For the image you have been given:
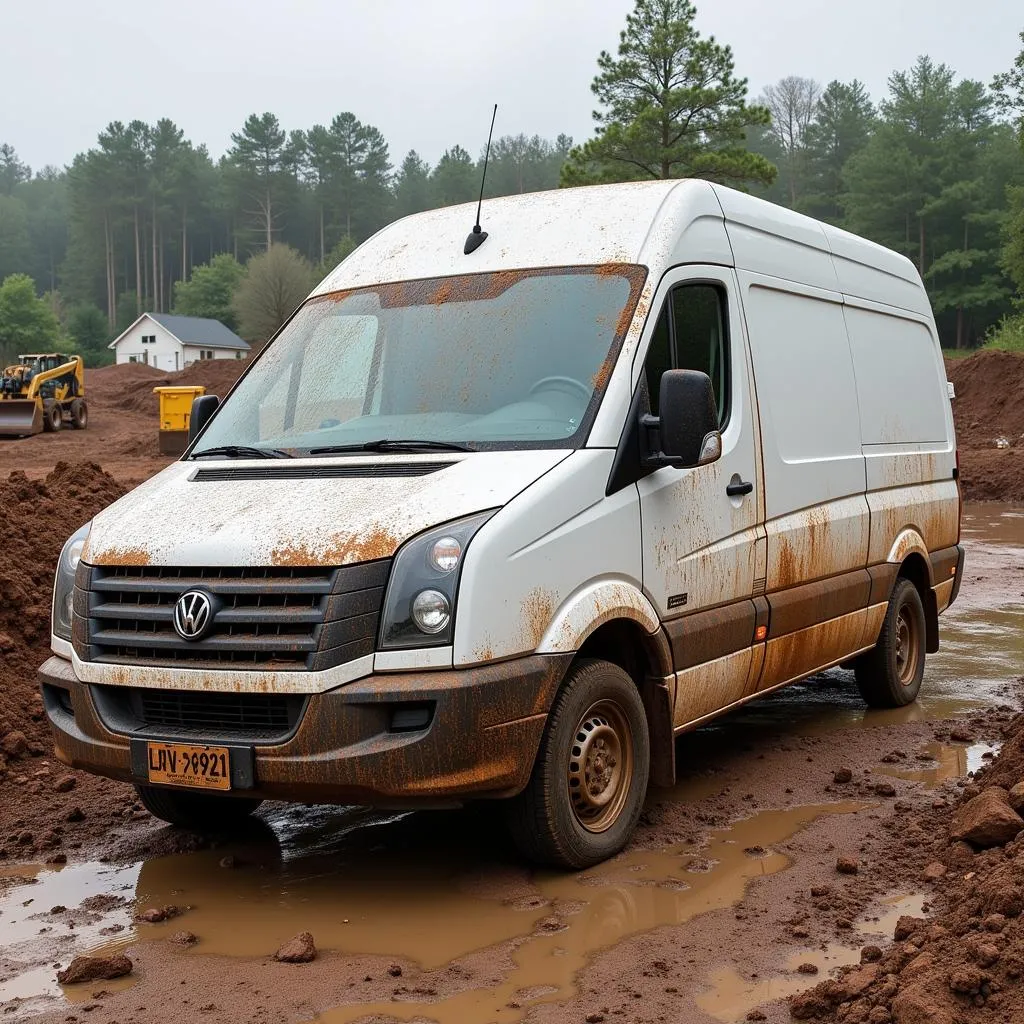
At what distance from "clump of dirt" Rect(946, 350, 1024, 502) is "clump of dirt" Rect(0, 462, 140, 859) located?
19619mm

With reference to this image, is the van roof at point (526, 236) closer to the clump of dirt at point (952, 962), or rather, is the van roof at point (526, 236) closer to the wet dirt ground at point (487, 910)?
the wet dirt ground at point (487, 910)

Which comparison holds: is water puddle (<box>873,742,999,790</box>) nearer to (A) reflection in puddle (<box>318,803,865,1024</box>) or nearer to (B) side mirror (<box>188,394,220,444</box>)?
(A) reflection in puddle (<box>318,803,865,1024</box>)

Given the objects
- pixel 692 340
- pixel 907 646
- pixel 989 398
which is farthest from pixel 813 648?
pixel 989 398

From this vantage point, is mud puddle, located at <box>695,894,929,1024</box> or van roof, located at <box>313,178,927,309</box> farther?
van roof, located at <box>313,178,927,309</box>

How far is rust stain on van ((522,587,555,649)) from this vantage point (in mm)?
4805

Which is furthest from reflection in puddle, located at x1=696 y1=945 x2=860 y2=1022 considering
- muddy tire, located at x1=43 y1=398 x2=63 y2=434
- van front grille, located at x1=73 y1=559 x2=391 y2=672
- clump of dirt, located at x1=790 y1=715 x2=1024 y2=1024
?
muddy tire, located at x1=43 y1=398 x2=63 y2=434

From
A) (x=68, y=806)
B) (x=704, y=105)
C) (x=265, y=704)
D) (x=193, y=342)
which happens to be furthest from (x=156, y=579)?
(x=193, y=342)

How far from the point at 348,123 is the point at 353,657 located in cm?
10122

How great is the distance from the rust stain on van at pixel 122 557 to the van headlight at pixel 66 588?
0.24m

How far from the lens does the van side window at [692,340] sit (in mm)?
5680

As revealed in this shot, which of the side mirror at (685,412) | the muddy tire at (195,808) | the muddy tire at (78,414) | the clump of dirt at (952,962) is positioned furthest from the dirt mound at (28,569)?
the muddy tire at (78,414)

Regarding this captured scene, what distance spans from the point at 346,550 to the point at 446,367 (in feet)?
4.46

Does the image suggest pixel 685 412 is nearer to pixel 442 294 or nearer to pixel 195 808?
pixel 442 294

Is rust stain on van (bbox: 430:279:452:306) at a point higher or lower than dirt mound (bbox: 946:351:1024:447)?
higher
